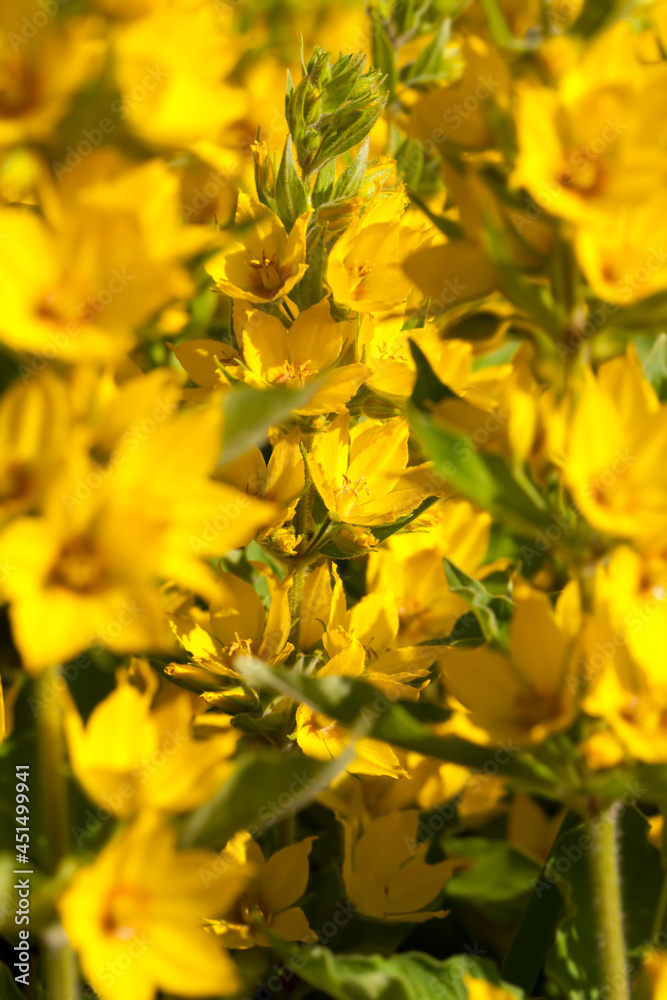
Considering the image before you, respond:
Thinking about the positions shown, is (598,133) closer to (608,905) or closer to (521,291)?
(521,291)

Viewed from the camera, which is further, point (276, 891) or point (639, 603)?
point (276, 891)

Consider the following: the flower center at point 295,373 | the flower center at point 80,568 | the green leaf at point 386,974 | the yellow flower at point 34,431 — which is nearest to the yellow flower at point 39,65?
the yellow flower at point 34,431

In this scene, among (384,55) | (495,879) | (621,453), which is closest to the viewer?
(621,453)

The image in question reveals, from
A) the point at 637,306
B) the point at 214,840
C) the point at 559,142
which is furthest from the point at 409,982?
the point at 559,142

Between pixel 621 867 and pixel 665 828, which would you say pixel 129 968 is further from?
pixel 621 867

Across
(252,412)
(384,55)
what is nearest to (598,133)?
(252,412)

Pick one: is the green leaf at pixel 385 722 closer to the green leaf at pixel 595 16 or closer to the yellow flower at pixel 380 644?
the yellow flower at pixel 380 644
